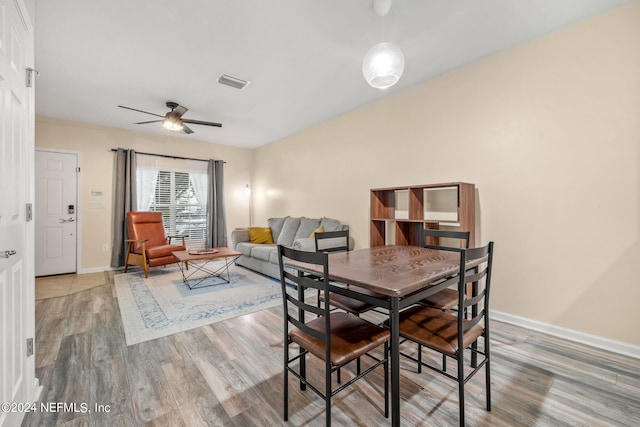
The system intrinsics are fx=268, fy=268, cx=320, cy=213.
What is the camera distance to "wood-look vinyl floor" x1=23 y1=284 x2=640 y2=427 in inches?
57.7

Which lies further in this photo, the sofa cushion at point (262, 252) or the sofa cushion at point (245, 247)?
the sofa cushion at point (245, 247)

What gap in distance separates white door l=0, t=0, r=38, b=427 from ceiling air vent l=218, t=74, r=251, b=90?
1726 mm

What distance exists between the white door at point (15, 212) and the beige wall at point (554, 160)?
3.38 metres

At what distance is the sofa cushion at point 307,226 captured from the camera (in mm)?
4484

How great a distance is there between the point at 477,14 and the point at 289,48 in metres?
1.61

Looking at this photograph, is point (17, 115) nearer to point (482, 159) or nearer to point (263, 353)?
point (263, 353)

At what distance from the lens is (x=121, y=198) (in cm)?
500

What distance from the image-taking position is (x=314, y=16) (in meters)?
2.15

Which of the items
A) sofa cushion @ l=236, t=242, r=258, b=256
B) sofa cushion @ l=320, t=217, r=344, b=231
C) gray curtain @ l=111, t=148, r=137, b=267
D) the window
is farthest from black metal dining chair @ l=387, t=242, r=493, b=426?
the window

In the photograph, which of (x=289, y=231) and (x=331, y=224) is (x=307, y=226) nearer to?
(x=289, y=231)

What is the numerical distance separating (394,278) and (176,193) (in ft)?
18.7

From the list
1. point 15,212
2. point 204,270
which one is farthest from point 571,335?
point 204,270

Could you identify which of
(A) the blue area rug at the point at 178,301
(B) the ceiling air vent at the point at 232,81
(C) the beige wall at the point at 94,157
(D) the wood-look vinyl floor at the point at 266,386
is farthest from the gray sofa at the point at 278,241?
(C) the beige wall at the point at 94,157

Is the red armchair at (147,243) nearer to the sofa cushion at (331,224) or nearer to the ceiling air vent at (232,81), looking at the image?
the sofa cushion at (331,224)
